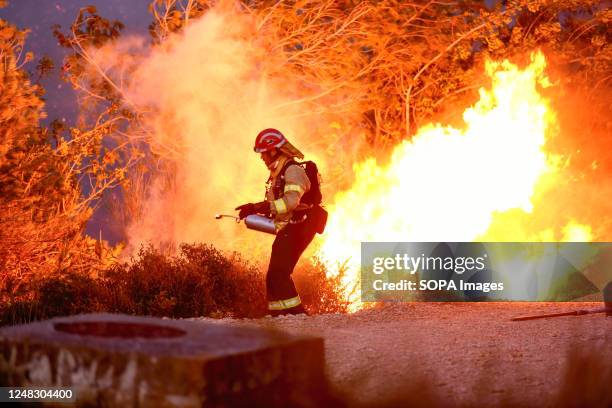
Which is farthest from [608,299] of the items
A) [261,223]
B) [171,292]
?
[171,292]

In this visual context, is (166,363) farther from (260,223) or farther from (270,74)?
(270,74)

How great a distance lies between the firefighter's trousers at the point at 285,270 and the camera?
10039 millimetres

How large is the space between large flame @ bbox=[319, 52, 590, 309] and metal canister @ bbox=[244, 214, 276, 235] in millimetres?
3335

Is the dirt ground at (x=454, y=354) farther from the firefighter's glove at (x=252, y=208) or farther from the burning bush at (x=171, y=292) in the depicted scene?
the firefighter's glove at (x=252, y=208)

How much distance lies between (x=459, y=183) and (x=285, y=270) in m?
5.21

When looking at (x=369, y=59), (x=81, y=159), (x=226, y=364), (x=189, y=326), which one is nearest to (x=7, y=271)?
(x=81, y=159)

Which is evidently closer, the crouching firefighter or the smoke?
the crouching firefighter

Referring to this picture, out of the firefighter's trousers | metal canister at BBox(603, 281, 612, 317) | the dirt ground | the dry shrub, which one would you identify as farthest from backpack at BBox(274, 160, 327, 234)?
metal canister at BBox(603, 281, 612, 317)

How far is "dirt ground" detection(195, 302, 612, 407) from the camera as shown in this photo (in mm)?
6117

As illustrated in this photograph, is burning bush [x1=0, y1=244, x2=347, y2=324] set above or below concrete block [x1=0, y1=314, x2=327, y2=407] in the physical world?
above

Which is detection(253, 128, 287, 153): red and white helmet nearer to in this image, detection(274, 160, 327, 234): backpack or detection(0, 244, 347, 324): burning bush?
detection(274, 160, 327, 234): backpack

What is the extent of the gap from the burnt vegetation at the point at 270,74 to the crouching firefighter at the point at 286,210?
2.41 ft

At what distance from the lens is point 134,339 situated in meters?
5.50

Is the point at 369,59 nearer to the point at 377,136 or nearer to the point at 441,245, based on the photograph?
the point at 377,136
